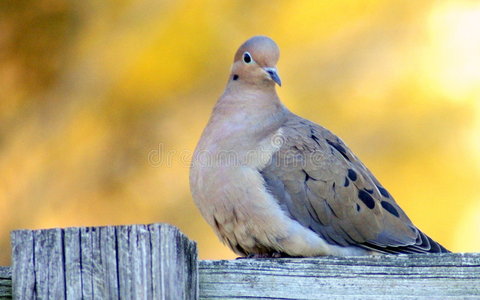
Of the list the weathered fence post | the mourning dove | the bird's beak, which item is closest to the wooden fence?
the weathered fence post

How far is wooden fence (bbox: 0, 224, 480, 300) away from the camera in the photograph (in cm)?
190

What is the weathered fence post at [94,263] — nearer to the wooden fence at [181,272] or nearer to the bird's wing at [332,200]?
the wooden fence at [181,272]

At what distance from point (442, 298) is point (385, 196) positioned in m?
1.36

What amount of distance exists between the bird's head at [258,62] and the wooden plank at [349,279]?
1.50 metres

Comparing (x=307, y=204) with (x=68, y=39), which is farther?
(x=68, y=39)

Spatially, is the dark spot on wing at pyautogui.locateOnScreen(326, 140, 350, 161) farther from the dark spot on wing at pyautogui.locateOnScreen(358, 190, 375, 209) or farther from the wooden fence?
the wooden fence

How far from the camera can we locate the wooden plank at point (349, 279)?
218 centimetres

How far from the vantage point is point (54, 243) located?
190 cm

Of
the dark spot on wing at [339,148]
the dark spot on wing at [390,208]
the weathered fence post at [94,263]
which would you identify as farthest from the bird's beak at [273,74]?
the weathered fence post at [94,263]

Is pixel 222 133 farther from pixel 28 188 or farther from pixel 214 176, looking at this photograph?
pixel 28 188

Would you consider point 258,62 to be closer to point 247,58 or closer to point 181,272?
point 247,58

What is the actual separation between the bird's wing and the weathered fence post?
1.39 metres

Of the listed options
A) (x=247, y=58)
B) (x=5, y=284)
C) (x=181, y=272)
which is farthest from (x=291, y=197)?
(x=5, y=284)

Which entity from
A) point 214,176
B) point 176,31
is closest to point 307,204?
point 214,176
